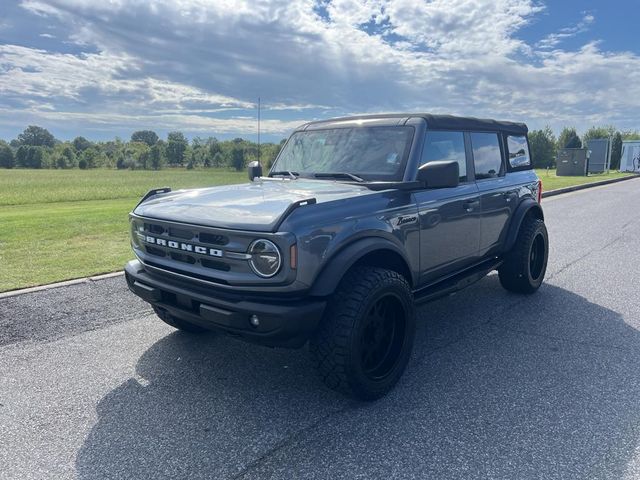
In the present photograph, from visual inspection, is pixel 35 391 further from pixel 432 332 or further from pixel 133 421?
pixel 432 332

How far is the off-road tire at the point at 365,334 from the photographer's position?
295 centimetres

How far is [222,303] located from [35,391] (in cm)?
156

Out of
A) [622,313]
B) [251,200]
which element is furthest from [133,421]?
[622,313]

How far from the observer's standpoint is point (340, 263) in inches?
116

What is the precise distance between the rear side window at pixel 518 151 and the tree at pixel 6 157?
80.0m

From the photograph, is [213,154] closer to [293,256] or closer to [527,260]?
[527,260]

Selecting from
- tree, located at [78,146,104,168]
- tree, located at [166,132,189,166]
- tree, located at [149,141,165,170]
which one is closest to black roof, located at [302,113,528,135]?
tree, located at [166,132,189,166]

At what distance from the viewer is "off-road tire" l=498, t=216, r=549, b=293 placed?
5.20 metres

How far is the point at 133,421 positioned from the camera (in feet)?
9.66

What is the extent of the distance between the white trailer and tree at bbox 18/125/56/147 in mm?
95831

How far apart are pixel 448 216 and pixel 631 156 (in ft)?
149

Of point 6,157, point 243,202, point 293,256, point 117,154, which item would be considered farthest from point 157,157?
point 293,256

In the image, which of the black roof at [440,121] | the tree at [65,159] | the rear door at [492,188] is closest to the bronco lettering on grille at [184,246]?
the black roof at [440,121]

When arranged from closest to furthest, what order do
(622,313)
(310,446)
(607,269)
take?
(310,446) → (622,313) → (607,269)
